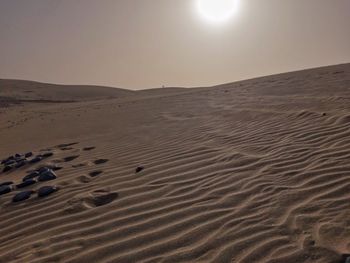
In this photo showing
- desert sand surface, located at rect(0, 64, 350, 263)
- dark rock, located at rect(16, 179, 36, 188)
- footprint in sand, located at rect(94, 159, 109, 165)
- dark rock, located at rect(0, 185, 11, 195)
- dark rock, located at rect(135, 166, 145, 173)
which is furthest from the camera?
footprint in sand, located at rect(94, 159, 109, 165)

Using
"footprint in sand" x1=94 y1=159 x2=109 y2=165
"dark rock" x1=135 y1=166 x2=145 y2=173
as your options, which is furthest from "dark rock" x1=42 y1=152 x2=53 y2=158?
"dark rock" x1=135 y1=166 x2=145 y2=173

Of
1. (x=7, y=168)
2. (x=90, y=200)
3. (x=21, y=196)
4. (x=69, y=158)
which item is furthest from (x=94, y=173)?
(x=7, y=168)

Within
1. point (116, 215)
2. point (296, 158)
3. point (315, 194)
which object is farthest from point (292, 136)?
point (116, 215)

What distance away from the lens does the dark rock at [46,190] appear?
4.75 meters

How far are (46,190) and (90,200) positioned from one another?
68cm

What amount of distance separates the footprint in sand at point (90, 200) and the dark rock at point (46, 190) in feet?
1.42

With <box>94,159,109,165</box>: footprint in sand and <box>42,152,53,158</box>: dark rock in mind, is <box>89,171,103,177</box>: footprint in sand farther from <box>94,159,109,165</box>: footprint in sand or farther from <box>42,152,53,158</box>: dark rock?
<box>42,152,53,158</box>: dark rock

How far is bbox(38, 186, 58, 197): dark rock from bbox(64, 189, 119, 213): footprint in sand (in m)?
0.43

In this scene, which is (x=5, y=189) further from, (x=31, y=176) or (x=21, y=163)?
(x=21, y=163)

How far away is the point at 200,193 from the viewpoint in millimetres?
4309

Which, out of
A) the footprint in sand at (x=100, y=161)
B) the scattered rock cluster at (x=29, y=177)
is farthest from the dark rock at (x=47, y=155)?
the footprint in sand at (x=100, y=161)

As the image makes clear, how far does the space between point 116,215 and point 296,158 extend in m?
2.30

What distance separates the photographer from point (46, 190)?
4.79 meters

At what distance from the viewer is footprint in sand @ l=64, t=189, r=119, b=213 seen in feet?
13.9
